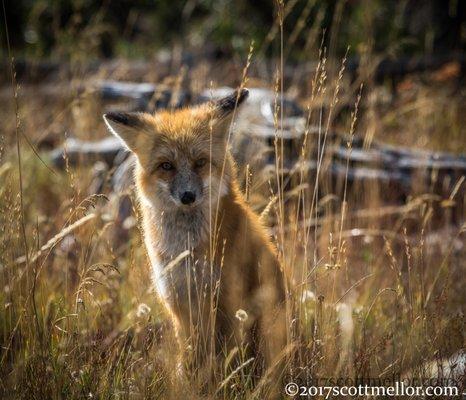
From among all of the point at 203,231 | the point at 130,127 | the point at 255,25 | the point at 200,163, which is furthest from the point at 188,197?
the point at 255,25

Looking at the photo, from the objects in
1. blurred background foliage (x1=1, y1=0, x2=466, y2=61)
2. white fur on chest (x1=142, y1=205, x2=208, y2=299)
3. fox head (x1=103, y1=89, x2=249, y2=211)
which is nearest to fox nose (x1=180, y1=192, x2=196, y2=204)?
fox head (x1=103, y1=89, x2=249, y2=211)

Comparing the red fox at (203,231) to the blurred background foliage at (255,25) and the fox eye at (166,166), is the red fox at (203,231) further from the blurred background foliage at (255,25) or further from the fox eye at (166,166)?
the blurred background foliage at (255,25)

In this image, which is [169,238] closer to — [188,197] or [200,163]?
[188,197]

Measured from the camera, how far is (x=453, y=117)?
804 centimetres

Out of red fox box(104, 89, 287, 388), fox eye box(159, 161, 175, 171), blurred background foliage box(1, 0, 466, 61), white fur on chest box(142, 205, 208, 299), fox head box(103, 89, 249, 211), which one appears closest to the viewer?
red fox box(104, 89, 287, 388)

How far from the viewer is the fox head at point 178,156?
12.3 feet

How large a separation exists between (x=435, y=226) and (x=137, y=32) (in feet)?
44.6

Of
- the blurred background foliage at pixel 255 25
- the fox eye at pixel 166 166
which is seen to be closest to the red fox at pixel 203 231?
the fox eye at pixel 166 166

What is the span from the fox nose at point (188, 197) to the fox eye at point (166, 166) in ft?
1.05

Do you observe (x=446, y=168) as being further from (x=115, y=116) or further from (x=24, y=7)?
(x=24, y=7)

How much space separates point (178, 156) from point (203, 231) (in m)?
0.56

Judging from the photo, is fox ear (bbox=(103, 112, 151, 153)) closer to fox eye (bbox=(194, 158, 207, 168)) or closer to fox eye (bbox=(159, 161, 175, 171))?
fox eye (bbox=(159, 161, 175, 171))

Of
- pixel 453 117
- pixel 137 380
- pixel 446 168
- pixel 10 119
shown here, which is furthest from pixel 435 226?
pixel 10 119

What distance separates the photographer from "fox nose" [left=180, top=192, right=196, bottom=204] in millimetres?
3648
